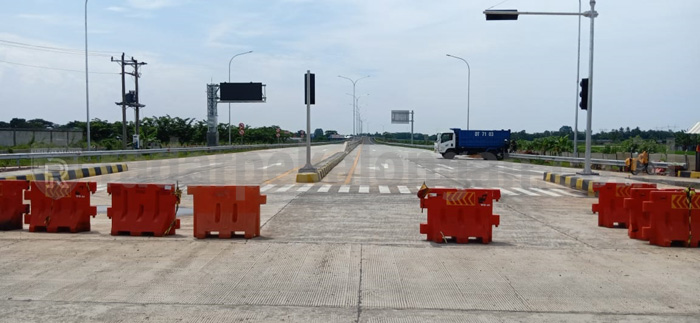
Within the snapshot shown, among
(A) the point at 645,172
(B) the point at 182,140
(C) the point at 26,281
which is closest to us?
(C) the point at 26,281

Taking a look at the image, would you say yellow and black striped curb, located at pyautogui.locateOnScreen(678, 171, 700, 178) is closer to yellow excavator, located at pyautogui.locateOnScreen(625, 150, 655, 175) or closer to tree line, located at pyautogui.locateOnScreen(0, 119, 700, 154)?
yellow excavator, located at pyautogui.locateOnScreen(625, 150, 655, 175)

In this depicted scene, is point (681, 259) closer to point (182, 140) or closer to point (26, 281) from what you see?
point (26, 281)

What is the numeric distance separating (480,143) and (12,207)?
4290cm

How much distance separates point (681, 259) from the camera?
828 centimetres

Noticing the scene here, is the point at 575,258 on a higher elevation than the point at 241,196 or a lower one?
lower

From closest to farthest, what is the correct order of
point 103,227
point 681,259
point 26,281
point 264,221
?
point 26,281, point 681,259, point 103,227, point 264,221

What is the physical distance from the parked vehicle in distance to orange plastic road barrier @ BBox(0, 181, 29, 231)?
42.0 metres

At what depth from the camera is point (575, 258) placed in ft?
27.2

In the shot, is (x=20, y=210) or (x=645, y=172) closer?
(x=20, y=210)

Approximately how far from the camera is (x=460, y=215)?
9.49m

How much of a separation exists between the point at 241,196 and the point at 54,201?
3.22 meters

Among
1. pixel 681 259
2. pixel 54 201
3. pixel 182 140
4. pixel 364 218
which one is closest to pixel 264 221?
pixel 364 218

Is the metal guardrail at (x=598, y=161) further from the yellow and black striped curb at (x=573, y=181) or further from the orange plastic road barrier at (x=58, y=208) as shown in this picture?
the orange plastic road barrier at (x=58, y=208)

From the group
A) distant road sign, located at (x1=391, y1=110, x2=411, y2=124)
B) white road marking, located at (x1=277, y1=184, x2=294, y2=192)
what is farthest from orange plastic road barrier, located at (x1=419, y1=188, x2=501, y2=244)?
distant road sign, located at (x1=391, y1=110, x2=411, y2=124)
